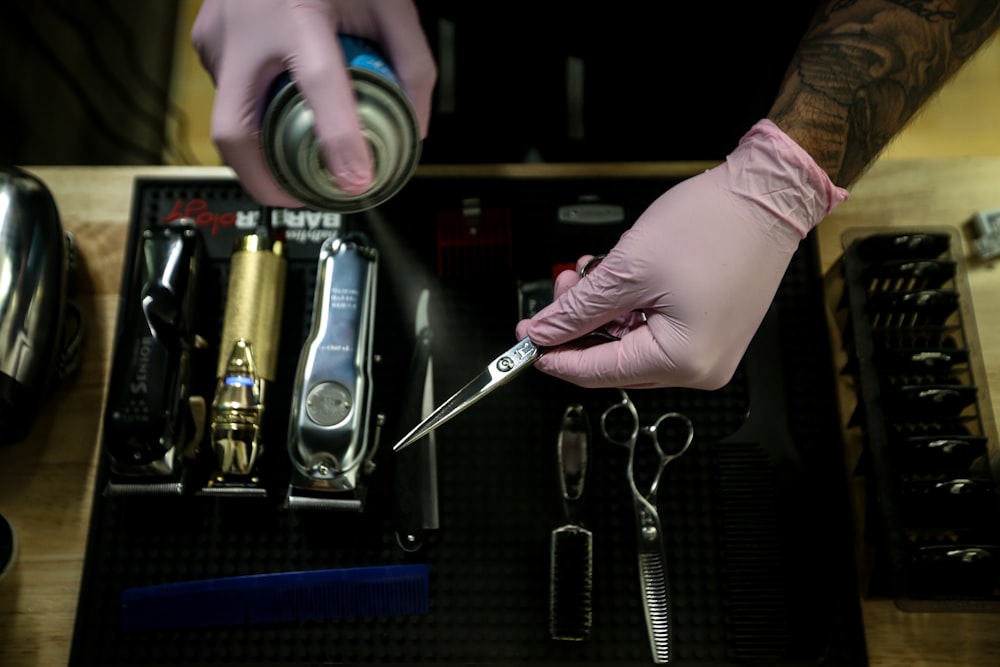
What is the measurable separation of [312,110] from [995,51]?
109cm

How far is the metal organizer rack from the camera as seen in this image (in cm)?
64

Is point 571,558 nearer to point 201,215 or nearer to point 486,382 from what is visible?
point 486,382

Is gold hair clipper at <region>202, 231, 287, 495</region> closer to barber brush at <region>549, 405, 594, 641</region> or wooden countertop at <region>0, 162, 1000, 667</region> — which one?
wooden countertop at <region>0, 162, 1000, 667</region>

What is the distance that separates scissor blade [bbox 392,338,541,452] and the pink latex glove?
0.20m

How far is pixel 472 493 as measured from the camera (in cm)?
77

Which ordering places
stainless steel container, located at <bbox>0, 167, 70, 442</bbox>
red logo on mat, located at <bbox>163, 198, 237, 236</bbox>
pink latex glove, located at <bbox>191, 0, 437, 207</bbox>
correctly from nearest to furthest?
pink latex glove, located at <bbox>191, 0, 437, 207</bbox> → stainless steel container, located at <bbox>0, 167, 70, 442</bbox> → red logo on mat, located at <bbox>163, 198, 237, 236</bbox>

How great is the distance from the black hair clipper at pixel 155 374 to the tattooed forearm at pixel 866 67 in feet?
2.06

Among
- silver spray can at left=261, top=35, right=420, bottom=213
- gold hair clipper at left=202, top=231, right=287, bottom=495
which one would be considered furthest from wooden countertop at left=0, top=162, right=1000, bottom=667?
silver spray can at left=261, top=35, right=420, bottom=213

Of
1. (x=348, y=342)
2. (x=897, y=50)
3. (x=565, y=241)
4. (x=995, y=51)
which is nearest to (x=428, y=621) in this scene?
(x=348, y=342)

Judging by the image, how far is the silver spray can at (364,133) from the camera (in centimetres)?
58

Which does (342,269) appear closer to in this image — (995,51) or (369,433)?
(369,433)

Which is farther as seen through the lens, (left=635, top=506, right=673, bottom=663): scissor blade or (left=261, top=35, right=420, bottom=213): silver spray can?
(left=635, top=506, right=673, bottom=663): scissor blade

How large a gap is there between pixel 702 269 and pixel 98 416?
0.68 m

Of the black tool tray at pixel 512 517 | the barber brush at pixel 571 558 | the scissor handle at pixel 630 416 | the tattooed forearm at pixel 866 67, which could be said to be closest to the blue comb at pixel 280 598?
the black tool tray at pixel 512 517
